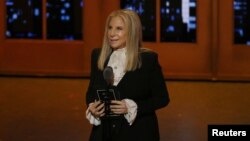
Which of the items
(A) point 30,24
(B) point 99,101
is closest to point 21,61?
(A) point 30,24

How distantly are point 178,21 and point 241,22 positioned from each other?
77cm

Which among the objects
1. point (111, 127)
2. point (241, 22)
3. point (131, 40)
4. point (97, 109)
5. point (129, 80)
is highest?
point (241, 22)

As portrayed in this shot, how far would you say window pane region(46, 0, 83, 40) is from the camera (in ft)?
25.3

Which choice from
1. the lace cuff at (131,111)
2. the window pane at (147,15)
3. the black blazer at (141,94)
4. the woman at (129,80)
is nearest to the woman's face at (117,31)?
the woman at (129,80)

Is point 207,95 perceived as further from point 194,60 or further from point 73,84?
point 73,84

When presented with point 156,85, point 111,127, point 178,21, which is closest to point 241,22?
point 178,21

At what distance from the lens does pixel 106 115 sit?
2.87m

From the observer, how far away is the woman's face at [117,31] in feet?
10.2

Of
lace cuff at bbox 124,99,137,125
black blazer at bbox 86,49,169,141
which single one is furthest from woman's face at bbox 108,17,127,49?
lace cuff at bbox 124,99,137,125

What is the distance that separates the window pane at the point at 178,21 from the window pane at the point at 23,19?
5.12 ft

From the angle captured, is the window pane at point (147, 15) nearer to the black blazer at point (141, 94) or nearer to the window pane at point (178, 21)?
the window pane at point (178, 21)

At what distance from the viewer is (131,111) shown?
3.01 metres

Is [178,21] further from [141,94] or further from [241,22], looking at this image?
[141,94]

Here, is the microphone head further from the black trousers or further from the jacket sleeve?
the jacket sleeve
